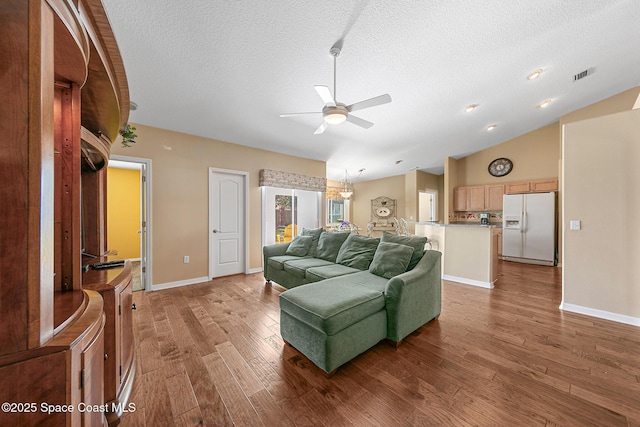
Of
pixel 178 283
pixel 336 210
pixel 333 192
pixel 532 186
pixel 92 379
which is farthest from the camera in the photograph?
pixel 336 210

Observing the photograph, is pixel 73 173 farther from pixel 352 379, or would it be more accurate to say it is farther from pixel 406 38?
pixel 406 38

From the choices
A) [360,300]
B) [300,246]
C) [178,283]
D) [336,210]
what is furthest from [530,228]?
[178,283]

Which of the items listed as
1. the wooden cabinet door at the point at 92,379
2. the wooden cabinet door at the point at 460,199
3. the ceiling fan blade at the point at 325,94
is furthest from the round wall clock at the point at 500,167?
the wooden cabinet door at the point at 92,379

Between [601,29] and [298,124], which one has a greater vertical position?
[601,29]

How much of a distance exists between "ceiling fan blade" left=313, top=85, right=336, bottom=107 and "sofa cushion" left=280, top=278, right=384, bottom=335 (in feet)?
6.03

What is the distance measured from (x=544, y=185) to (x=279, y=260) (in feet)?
21.8

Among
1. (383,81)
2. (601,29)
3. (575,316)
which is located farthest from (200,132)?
(575,316)

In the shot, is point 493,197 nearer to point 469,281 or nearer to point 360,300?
point 469,281

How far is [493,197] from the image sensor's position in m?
6.43

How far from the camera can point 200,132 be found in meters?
3.99

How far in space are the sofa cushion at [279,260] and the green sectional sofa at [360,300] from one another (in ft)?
1.16

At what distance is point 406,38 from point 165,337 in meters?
3.88

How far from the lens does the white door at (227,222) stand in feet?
14.1

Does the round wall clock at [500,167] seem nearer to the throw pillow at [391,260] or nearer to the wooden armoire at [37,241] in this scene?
the throw pillow at [391,260]
